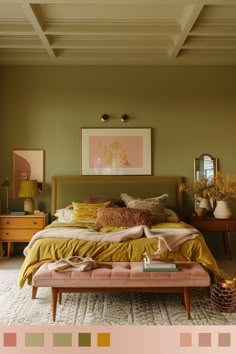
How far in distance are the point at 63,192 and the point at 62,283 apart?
279 cm

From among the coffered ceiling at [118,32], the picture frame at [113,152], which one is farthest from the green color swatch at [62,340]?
the picture frame at [113,152]

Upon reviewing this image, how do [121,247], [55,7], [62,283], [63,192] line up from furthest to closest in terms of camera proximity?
[63,192] < [55,7] < [121,247] < [62,283]

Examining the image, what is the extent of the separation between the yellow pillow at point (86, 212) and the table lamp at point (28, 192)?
29.0 inches

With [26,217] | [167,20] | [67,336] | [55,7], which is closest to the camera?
[67,336]

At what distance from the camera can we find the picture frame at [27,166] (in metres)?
5.81

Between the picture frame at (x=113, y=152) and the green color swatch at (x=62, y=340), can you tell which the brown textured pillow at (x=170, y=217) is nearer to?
the picture frame at (x=113, y=152)

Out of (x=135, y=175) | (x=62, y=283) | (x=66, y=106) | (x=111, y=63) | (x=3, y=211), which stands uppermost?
(x=111, y=63)

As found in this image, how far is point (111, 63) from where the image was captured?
582 cm

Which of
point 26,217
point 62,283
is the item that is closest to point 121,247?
point 62,283

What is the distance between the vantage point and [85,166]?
5.84m

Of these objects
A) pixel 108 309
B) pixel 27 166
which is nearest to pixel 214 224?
pixel 108 309

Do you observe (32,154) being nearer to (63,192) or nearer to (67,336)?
(63,192)

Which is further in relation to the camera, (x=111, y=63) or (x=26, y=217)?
(x=111, y=63)

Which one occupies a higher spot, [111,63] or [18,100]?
[111,63]
